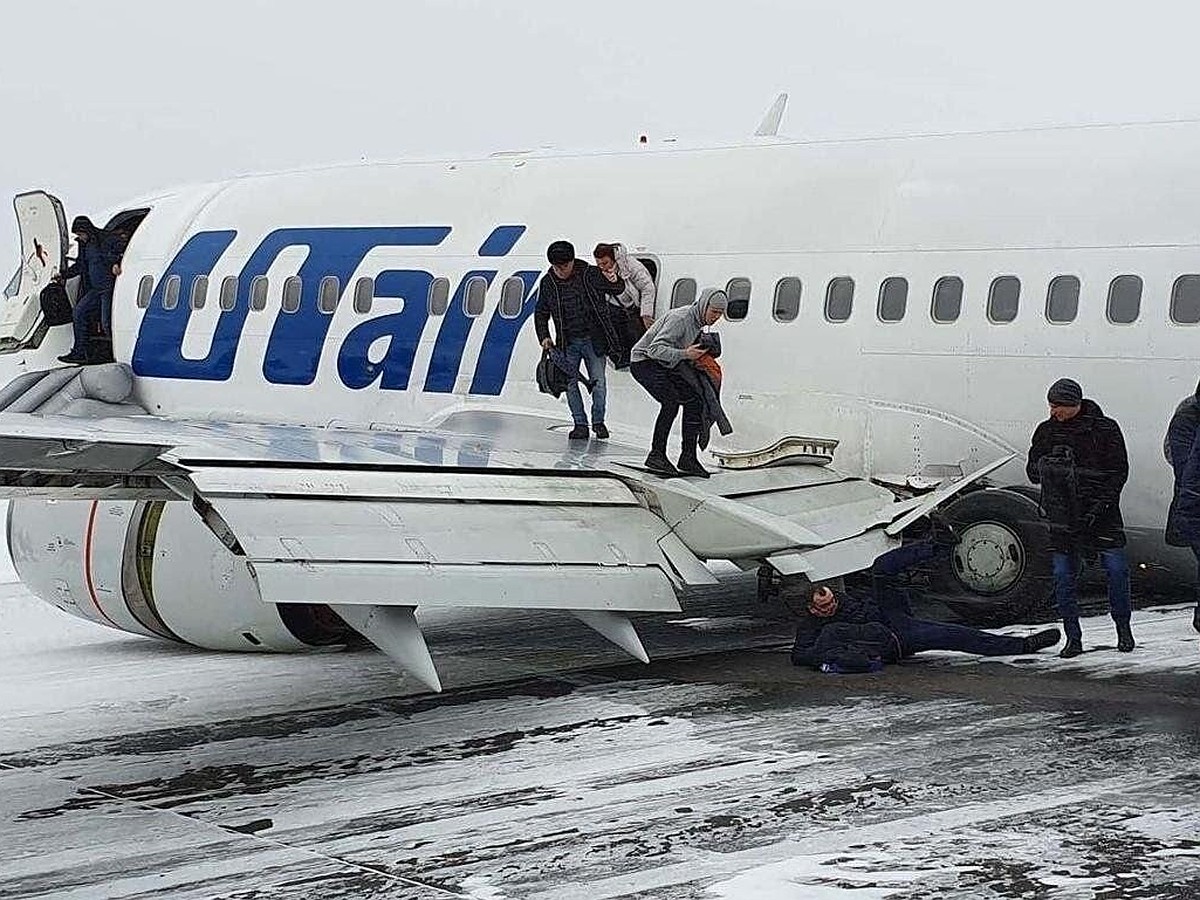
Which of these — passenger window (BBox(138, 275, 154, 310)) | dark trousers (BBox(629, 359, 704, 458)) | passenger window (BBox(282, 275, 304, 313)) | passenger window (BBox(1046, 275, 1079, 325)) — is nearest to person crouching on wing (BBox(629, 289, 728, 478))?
dark trousers (BBox(629, 359, 704, 458))

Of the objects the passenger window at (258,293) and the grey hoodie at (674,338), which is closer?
the grey hoodie at (674,338)

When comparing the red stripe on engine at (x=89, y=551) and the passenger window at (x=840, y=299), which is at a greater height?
the passenger window at (x=840, y=299)

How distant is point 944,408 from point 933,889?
19.9ft

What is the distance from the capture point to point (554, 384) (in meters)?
13.8

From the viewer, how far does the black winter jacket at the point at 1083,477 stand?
1173cm

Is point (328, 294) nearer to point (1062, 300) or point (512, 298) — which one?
point (512, 298)

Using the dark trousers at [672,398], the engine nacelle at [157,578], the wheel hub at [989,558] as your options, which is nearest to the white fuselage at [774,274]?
the wheel hub at [989,558]

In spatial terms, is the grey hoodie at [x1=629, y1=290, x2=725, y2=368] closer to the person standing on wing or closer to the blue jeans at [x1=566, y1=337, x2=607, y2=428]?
the blue jeans at [x1=566, y1=337, x2=607, y2=428]

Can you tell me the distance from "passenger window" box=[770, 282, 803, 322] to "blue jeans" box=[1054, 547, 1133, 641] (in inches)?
111

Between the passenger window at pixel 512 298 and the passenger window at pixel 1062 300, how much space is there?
14.2ft

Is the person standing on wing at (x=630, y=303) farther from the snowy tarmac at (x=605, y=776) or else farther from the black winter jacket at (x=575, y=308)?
the snowy tarmac at (x=605, y=776)

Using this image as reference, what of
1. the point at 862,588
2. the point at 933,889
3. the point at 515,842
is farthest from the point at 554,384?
the point at 933,889

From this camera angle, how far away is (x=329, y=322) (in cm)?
1590

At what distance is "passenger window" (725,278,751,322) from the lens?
13.9 metres
